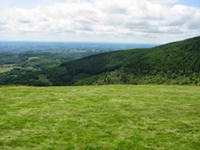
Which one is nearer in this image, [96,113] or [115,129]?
[115,129]

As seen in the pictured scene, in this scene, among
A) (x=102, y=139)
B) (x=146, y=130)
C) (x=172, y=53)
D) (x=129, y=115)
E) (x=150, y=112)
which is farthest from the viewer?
(x=172, y=53)

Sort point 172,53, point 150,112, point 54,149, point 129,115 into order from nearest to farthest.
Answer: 1. point 54,149
2. point 129,115
3. point 150,112
4. point 172,53

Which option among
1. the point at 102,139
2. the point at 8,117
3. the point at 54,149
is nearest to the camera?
the point at 54,149

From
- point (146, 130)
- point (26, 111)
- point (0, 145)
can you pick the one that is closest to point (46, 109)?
point (26, 111)

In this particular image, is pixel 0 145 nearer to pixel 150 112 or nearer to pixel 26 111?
pixel 26 111

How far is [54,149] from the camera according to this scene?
10594mm

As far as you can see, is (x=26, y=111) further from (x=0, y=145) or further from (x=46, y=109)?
(x=0, y=145)

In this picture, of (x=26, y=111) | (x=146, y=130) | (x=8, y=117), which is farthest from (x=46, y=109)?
(x=146, y=130)

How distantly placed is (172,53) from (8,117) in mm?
211606

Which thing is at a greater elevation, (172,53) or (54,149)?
(172,53)

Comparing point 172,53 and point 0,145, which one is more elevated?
point 172,53

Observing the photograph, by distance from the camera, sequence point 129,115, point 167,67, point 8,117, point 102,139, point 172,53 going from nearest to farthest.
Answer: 1. point 102,139
2. point 8,117
3. point 129,115
4. point 167,67
5. point 172,53

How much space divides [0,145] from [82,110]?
10.0 metres

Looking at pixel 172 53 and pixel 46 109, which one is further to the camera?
pixel 172 53
